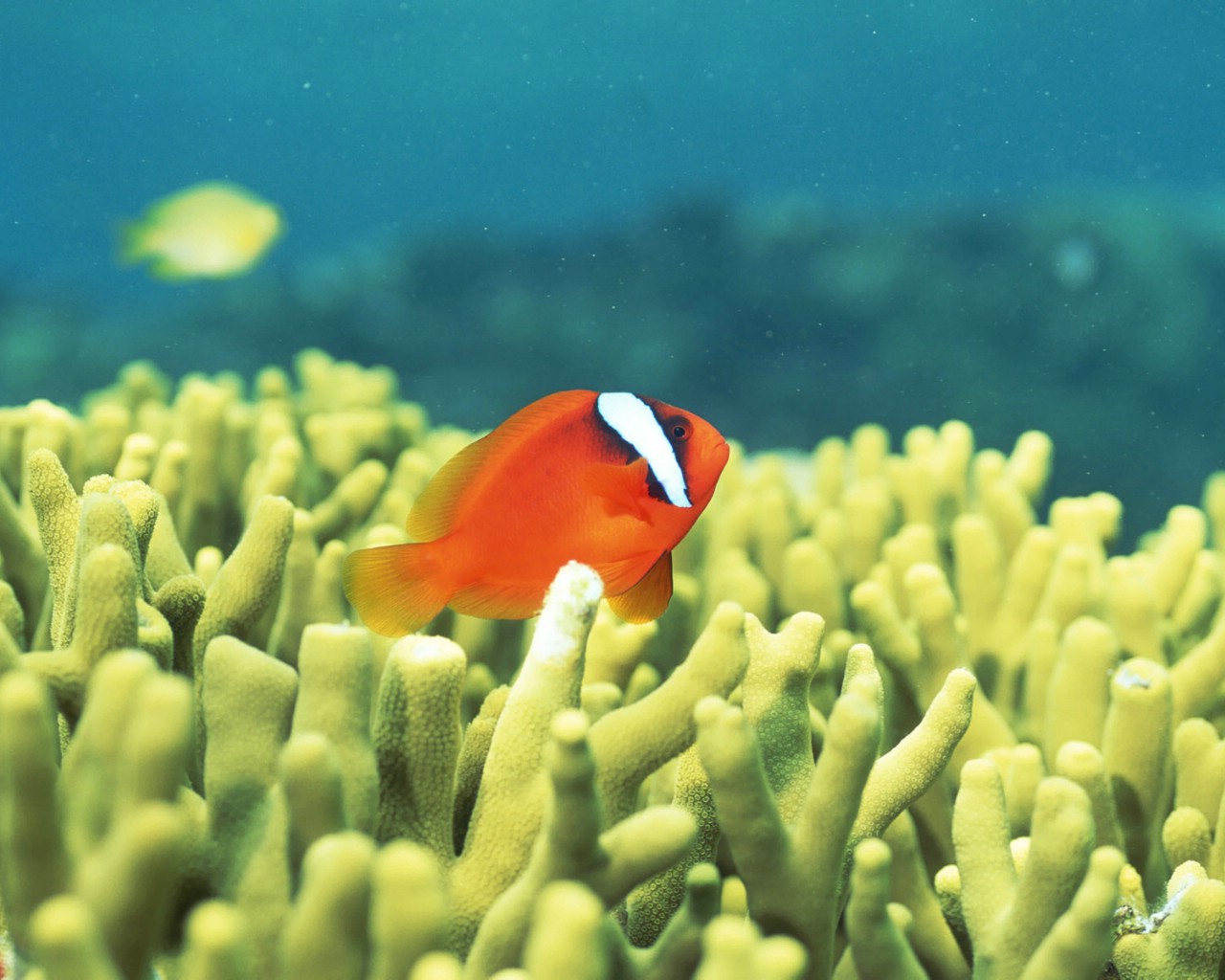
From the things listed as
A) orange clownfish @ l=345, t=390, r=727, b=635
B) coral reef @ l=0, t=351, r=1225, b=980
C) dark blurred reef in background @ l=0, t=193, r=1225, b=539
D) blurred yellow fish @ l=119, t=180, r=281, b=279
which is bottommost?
coral reef @ l=0, t=351, r=1225, b=980

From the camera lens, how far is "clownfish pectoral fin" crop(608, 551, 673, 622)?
5.64ft

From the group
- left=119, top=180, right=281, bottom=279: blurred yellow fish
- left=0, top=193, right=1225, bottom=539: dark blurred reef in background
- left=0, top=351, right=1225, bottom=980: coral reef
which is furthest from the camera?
left=0, top=193, right=1225, bottom=539: dark blurred reef in background

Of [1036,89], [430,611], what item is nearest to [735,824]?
[430,611]

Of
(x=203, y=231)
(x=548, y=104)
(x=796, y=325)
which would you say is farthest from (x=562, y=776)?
(x=548, y=104)

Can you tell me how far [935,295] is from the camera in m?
10.6

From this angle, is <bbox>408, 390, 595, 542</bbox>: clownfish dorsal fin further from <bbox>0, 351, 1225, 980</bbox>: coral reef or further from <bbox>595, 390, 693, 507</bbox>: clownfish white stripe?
<bbox>0, 351, 1225, 980</bbox>: coral reef

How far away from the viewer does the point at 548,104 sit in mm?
84250

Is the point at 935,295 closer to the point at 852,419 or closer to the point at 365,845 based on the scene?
the point at 852,419

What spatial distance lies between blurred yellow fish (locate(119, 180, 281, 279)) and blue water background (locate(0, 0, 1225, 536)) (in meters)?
42.3

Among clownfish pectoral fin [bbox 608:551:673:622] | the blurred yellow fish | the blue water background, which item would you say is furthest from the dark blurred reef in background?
the blue water background

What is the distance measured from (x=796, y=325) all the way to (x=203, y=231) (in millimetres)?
6694

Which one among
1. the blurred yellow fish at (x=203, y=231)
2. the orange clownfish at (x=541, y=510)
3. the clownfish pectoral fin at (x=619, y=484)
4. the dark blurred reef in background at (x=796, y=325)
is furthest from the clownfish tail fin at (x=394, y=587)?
the dark blurred reef in background at (x=796, y=325)

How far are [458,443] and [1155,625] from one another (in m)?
2.27

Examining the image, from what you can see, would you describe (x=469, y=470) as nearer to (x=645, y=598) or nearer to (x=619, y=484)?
(x=619, y=484)
